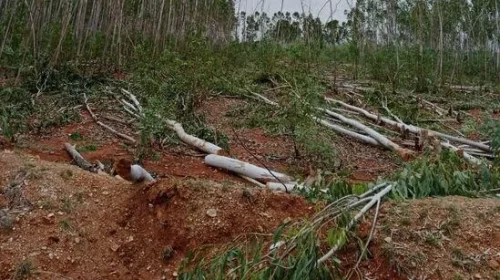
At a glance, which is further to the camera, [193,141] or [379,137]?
[379,137]

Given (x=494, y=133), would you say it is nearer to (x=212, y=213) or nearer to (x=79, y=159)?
(x=212, y=213)

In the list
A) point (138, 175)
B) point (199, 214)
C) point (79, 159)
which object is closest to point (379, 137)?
point (138, 175)

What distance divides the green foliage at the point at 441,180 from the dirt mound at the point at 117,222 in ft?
2.16

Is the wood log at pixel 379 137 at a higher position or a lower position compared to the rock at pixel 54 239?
higher

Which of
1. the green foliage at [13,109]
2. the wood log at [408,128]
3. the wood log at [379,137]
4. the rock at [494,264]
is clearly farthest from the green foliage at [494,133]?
the green foliage at [13,109]

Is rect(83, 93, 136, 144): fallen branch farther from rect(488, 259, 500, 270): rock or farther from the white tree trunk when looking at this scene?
rect(488, 259, 500, 270): rock

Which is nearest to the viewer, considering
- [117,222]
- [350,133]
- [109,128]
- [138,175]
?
[117,222]

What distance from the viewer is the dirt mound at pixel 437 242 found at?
2.17m

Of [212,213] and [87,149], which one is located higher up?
[212,213]

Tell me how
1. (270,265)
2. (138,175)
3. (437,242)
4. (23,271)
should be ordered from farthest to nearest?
(138,175)
(23,271)
(437,242)
(270,265)

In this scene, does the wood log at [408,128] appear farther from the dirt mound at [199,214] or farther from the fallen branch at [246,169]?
the dirt mound at [199,214]

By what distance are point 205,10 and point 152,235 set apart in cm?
834

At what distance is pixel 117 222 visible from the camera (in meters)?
2.86

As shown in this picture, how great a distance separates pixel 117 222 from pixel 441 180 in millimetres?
1919
